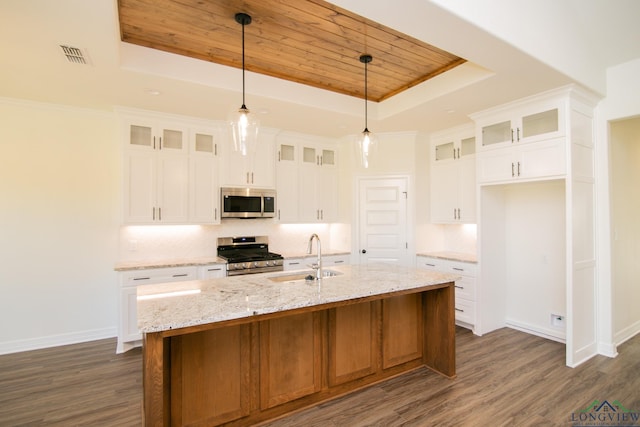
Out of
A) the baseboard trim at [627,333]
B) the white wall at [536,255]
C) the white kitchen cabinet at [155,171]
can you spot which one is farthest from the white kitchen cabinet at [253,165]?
the baseboard trim at [627,333]

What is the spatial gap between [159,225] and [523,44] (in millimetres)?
4306

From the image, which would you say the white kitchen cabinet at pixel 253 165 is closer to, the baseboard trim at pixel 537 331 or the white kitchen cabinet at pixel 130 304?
the white kitchen cabinet at pixel 130 304

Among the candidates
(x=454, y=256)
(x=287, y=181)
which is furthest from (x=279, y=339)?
(x=454, y=256)

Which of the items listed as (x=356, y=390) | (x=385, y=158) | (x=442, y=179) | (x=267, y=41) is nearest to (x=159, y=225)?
(x=267, y=41)

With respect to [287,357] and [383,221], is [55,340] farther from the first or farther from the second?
[383,221]

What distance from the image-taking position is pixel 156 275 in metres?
3.78

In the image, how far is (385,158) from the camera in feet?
16.5

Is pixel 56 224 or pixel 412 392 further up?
pixel 56 224

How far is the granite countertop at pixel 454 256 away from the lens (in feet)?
14.2

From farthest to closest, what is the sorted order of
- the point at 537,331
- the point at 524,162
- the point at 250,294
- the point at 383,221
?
the point at 383,221 → the point at 537,331 → the point at 524,162 → the point at 250,294

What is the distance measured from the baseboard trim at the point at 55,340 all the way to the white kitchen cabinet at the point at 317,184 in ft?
9.83

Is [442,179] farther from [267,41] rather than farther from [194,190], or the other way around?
[194,190]

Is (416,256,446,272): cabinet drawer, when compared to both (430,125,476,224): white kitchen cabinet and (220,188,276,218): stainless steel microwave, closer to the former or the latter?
(430,125,476,224): white kitchen cabinet

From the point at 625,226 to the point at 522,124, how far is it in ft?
6.03
